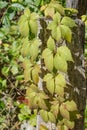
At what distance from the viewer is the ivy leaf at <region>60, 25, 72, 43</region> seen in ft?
6.35

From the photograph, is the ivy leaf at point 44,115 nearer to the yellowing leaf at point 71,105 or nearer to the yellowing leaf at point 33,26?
the yellowing leaf at point 71,105

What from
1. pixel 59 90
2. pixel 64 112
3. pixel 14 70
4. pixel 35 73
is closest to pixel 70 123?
pixel 64 112

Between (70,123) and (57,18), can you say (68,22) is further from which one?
(70,123)

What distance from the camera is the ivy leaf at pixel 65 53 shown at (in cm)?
198

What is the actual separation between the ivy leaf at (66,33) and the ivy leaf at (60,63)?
0.40ft

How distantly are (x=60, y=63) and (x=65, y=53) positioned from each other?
0.21 feet

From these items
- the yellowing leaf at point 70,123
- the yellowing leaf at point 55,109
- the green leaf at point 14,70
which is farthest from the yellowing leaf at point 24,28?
the green leaf at point 14,70

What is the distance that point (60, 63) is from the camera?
6.54 ft

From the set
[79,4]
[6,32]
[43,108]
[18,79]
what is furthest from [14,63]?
[43,108]

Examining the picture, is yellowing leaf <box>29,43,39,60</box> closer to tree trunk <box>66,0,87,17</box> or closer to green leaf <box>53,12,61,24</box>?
green leaf <box>53,12,61,24</box>

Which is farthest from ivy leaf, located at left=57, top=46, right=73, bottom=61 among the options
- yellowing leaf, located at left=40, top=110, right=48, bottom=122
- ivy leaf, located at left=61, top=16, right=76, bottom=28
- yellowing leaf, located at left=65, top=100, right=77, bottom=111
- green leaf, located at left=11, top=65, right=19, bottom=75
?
green leaf, located at left=11, top=65, right=19, bottom=75

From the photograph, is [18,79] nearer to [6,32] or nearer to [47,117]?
[6,32]

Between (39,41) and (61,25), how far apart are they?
0.16 meters

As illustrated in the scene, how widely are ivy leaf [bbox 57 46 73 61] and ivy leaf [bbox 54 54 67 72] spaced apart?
0.02 m
